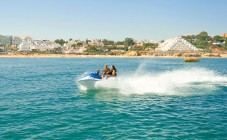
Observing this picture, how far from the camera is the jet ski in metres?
26.1

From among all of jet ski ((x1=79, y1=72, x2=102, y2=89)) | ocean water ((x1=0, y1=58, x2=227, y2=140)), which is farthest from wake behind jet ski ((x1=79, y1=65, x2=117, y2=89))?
ocean water ((x1=0, y1=58, x2=227, y2=140))

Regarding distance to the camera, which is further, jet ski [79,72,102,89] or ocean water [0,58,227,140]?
jet ski [79,72,102,89]

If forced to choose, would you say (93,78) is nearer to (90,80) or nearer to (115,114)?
(90,80)

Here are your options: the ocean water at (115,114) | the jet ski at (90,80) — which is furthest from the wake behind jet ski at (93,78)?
the ocean water at (115,114)

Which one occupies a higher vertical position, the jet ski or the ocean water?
the jet ski

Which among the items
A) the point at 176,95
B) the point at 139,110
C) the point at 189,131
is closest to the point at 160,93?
the point at 176,95

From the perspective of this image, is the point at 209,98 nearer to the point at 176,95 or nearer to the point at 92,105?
the point at 176,95

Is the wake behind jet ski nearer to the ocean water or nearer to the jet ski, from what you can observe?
the jet ski

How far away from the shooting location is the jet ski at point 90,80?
26094 millimetres

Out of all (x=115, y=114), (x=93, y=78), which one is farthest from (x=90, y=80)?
(x=115, y=114)

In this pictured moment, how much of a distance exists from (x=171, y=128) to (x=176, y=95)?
10164 mm

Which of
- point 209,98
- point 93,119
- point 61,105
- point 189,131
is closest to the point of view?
point 189,131

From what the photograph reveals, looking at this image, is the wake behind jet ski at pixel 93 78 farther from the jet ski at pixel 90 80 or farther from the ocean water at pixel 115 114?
the ocean water at pixel 115 114

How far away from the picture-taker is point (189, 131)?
48.1 ft
